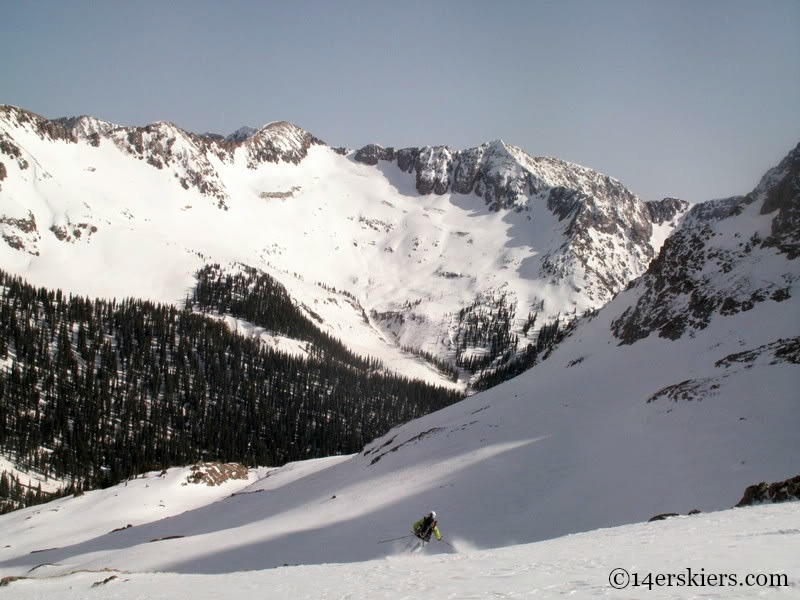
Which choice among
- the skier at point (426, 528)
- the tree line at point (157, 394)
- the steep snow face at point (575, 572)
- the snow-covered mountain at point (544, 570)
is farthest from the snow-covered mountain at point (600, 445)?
the tree line at point (157, 394)

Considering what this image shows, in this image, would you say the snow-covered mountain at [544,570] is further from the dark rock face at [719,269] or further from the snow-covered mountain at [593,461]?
the dark rock face at [719,269]

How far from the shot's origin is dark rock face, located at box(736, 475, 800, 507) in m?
19.3

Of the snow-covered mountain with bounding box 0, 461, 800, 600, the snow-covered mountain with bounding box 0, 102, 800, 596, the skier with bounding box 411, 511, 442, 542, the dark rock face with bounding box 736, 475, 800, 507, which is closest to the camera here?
the snow-covered mountain with bounding box 0, 461, 800, 600

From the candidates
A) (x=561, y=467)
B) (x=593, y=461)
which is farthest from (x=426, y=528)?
(x=593, y=461)

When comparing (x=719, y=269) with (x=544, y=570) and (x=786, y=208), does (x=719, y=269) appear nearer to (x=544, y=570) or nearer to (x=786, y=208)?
(x=786, y=208)

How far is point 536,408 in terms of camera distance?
48406mm

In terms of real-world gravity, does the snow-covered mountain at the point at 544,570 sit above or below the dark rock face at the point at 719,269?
below

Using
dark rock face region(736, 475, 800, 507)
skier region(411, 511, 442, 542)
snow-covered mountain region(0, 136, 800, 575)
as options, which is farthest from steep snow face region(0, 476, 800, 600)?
skier region(411, 511, 442, 542)

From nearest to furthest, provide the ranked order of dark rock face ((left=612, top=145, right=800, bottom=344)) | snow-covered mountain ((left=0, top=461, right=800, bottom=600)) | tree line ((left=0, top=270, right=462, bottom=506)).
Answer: snow-covered mountain ((left=0, top=461, right=800, bottom=600))
dark rock face ((left=612, top=145, right=800, bottom=344))
tree line ((left=0, top=270, right=462, bottom=506))

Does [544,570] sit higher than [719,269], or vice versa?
[719,269]

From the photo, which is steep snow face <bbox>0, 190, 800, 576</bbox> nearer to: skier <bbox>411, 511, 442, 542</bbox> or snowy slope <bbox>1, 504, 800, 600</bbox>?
skier <bbox>411, 511, 442, 542</bbox>

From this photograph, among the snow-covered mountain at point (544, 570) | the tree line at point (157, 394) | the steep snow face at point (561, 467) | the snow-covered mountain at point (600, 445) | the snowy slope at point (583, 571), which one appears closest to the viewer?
the snowy slope at point (583, 571)

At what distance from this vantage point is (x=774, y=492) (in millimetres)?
19844

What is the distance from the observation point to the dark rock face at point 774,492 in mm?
19281
